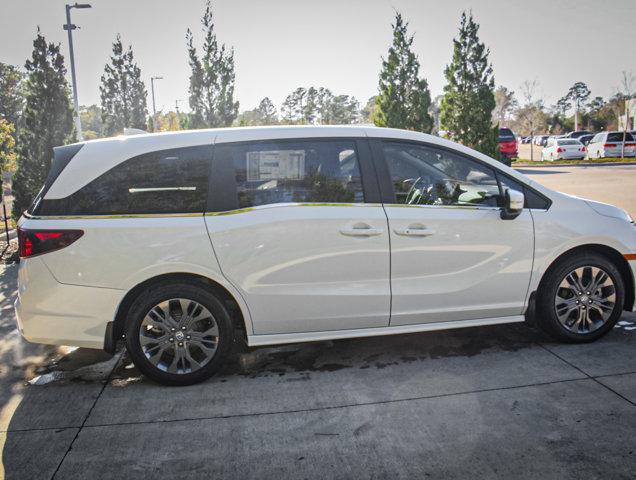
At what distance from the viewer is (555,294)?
14.8 feet

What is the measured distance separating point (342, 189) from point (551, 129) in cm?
8133

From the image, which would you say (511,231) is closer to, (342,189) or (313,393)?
(342,189)

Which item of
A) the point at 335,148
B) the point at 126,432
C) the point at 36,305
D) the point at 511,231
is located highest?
the point at 335,148

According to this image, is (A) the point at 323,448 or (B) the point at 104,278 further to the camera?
(B) the point at 104,278

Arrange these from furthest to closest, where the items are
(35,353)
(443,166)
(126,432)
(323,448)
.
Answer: (35,353), (443,166), (126,432), (323,448)

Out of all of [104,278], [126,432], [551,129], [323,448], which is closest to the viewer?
[323,448]

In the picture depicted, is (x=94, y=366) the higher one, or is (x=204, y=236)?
(x=204, y=236)

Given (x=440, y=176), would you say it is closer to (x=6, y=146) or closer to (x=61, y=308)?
(x=61, y=308)

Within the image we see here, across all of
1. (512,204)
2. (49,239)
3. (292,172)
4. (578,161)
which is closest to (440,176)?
(512,204)

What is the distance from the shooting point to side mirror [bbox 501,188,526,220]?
4.18m

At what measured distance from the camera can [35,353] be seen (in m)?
4.88

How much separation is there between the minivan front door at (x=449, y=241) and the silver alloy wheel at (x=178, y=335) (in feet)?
4.52

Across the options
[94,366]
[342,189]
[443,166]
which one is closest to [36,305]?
[94,366]

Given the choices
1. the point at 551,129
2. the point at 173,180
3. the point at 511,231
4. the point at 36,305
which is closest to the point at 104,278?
the point at 36,305
